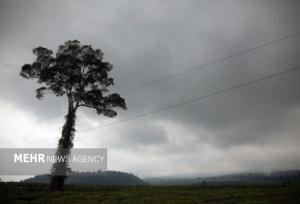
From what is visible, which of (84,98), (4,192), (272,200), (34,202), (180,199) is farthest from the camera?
(84,98)

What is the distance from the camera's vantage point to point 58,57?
106ft

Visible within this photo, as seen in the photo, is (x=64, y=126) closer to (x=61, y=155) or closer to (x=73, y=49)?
(x=61, y=155)

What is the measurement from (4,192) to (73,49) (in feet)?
58.9

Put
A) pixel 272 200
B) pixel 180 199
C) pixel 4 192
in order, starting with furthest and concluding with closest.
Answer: pixel 4 192, pixel 180 199, pixel 272 200

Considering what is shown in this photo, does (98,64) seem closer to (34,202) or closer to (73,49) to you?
(73,49)

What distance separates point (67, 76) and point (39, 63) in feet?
13.2

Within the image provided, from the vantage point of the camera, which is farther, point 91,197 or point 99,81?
point 99,81

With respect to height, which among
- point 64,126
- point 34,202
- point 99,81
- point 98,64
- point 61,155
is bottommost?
point 34,202

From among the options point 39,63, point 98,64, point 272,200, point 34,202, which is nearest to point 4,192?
point 34,202

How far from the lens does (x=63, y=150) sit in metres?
30.4

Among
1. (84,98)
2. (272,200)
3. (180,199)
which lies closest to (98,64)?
(84,98)

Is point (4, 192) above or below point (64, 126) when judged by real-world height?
below

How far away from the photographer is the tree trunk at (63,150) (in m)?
29.0

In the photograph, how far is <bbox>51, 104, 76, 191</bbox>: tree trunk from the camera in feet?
95.1
